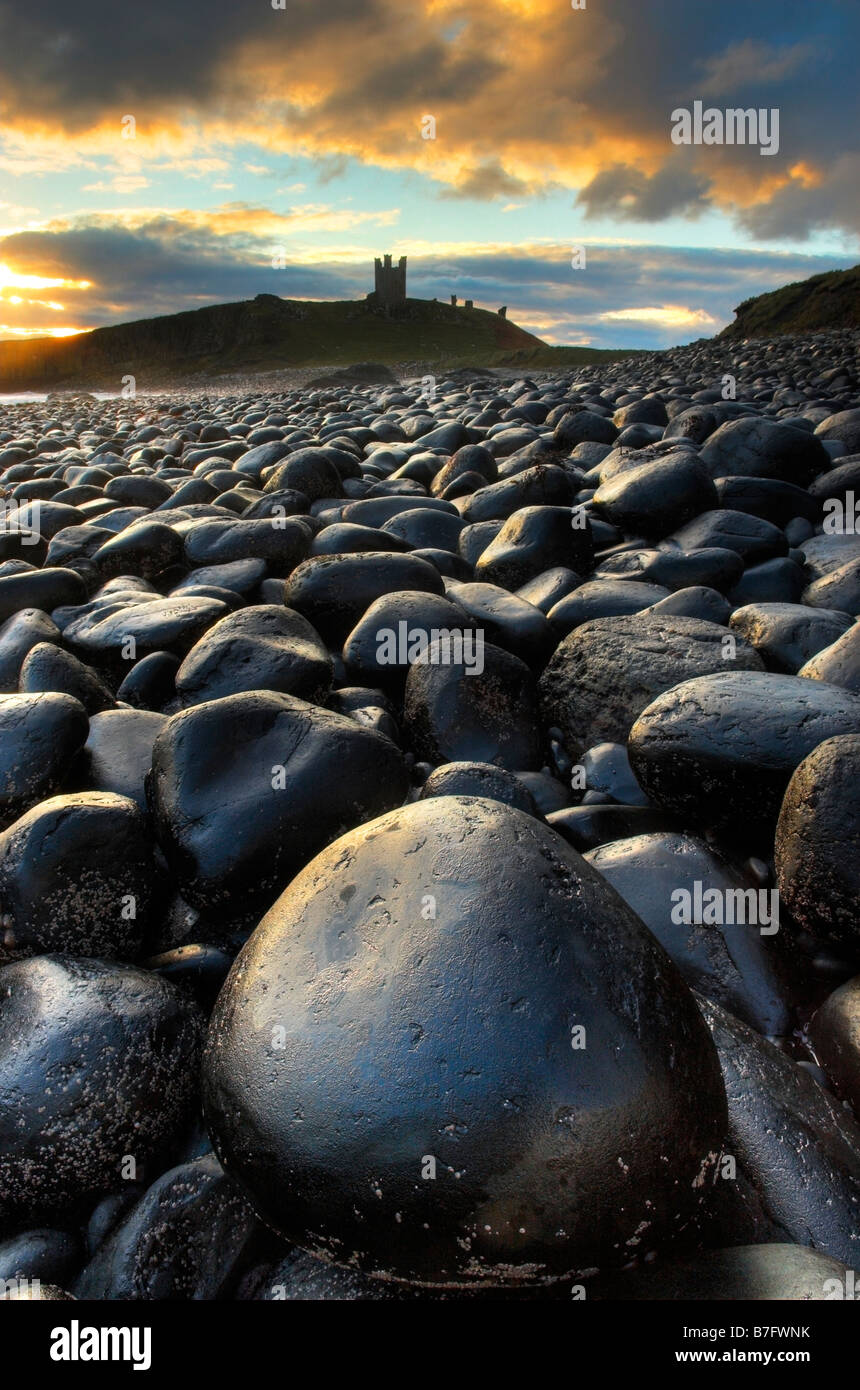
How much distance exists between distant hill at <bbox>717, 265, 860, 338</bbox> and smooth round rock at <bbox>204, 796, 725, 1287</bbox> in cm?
2793

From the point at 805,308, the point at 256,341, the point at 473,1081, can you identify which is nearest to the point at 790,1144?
the point at 473,1081

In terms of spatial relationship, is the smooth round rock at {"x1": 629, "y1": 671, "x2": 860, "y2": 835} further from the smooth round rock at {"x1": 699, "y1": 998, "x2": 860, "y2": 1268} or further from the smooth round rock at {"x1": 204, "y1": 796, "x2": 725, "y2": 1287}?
the smooth round rock at {"x1": 204, "y1": 796, "x2": 725, "y2": 1287}

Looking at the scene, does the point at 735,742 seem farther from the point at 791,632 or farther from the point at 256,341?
the point at 256,341

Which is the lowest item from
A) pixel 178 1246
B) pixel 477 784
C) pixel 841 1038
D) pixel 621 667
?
pixel 178 1246

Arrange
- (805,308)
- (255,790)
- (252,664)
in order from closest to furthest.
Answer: (255,790) < (252,664) < (805,308)

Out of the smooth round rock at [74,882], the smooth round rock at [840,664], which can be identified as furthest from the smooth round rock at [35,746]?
the smooth round rock at [840,664]

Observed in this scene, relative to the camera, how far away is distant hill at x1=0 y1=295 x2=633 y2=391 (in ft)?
186

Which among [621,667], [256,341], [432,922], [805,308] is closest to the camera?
[432,922]

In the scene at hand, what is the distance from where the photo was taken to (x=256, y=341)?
200ft

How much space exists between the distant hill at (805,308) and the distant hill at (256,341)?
26677 mm

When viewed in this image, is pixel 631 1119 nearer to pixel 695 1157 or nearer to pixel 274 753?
pixel 695 1157

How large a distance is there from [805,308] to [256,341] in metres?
42.6

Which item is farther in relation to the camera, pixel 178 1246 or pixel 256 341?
pixel 256 341
